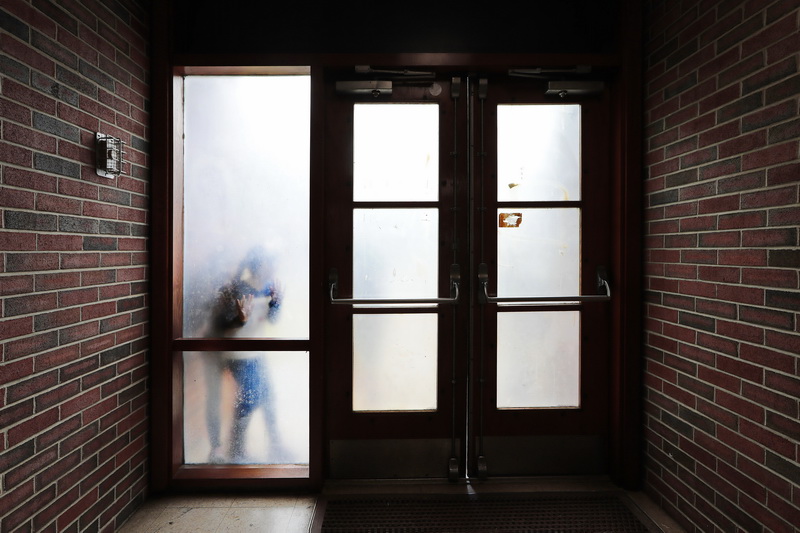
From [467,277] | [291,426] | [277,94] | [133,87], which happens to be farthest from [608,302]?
[133,87]

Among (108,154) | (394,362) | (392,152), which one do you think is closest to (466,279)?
(394,362)

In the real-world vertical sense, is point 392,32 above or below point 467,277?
above

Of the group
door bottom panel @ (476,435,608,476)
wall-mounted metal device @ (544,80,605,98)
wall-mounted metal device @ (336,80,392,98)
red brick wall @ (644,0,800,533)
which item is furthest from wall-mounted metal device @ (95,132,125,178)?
red brick wall @ (644,0,800,533)

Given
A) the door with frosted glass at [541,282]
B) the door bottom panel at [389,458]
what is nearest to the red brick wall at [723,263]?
the door with frosted glass at [541,282]

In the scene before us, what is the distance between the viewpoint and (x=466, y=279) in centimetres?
255

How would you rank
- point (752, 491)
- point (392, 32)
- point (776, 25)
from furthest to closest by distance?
point (392, 32)
point (752, 491)
point (776, 25)

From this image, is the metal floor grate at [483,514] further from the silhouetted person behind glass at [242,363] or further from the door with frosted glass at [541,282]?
the silhouetted person behind glass at [242,363]

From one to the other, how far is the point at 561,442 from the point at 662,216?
126 centimetres

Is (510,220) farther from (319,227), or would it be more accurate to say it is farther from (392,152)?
(319,227)

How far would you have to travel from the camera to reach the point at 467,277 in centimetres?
255

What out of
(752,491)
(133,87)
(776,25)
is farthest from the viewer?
(133,87)

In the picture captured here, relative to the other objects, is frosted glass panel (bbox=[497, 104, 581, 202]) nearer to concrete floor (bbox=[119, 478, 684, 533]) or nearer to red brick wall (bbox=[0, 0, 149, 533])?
concrete floor (bbox=[119, 478, 684, 533])

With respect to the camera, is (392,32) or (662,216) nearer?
(662,216)

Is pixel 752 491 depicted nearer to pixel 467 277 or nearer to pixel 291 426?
pixel 467 277
